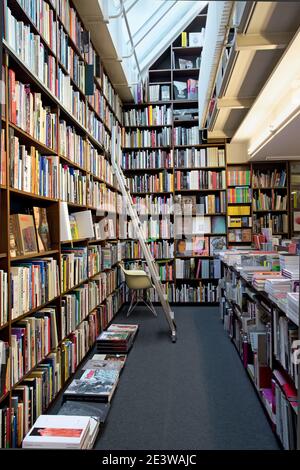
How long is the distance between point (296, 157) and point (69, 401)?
463 cm

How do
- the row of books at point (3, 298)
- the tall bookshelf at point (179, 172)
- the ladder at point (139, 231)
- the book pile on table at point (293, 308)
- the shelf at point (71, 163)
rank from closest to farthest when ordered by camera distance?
the book pile on table at point (293, 308) → the row of books at point (3, 298) → the shelf at point (71, 163) → the ladder at point (139, 231) → the tall bookshelf at point (179, 172)

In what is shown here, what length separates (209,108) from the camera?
4.55 meters

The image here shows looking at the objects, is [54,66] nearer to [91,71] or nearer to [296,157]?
[91,71]

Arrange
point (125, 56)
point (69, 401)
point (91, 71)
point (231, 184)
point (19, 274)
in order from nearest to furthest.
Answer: point (19, 274), point (69, 401), point (91, 71), point (125, 56), point (231, 184)

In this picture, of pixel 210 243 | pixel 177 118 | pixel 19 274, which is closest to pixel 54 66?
pixel 19 274

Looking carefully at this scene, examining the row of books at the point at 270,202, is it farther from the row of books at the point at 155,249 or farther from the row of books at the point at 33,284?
the row of books at the point at 33,284

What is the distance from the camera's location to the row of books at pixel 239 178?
5.60 m

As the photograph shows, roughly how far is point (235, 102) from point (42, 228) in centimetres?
250

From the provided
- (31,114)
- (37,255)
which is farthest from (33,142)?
(37,255)

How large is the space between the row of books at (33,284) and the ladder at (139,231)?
5.17 ft

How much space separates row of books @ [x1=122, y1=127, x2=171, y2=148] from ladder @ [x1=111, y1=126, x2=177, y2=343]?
1.31ft

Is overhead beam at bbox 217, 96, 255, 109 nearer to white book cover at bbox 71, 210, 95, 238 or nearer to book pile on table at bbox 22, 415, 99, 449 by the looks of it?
white book cover at bbox 71, 210, 95, 238

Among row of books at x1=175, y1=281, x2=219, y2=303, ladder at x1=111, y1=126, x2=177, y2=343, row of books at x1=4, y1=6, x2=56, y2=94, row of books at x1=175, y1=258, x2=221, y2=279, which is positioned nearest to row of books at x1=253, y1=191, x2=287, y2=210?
row of books at x1=175, y1=258, x2=221, y2=279

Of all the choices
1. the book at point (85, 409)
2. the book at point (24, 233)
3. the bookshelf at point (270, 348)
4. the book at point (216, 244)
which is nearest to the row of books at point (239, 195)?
the book at point (216, 244)
